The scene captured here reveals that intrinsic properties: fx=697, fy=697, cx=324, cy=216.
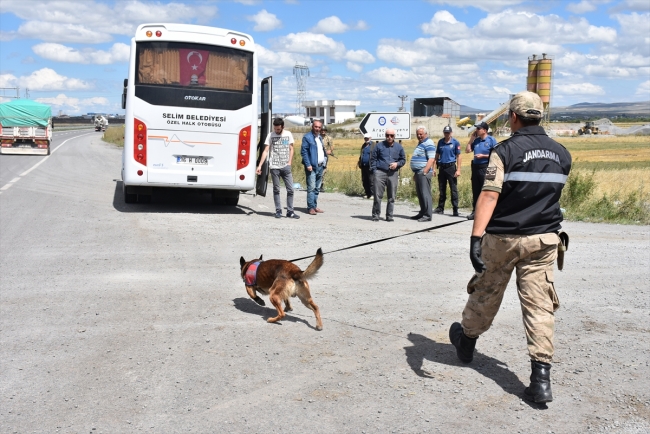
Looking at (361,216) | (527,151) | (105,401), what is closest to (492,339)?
(527,151)

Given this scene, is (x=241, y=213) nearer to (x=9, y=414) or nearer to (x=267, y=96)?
(x=267, y=96)

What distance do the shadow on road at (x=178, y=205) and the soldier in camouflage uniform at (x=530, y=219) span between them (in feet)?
33.2

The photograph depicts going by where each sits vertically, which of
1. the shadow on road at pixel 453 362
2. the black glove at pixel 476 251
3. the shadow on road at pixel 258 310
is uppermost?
the black glove at pixel 476 251

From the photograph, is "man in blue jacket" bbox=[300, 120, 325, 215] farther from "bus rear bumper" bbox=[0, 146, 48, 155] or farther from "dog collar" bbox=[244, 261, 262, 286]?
"bus rear bumper" bbox=[0, 146, 48, 155]

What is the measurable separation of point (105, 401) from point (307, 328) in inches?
84.6

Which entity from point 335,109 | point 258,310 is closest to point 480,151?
point 258,310

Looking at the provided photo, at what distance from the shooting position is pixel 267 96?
14438 millimetres

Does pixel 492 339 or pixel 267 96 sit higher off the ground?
pixel 267 96

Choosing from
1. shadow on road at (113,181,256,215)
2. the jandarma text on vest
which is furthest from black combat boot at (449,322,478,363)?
shadow on road at (113,181,256,215)

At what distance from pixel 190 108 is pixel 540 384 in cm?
1043

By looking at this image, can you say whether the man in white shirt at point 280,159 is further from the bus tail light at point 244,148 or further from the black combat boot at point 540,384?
the black combat boot at point 540,384

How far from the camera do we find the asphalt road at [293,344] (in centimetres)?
428

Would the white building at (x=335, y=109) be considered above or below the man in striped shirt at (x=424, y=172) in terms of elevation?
above

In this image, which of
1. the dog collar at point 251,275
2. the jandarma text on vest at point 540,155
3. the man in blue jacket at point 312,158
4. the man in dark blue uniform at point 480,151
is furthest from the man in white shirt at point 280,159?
the jandarma text on vest at point 540,155
